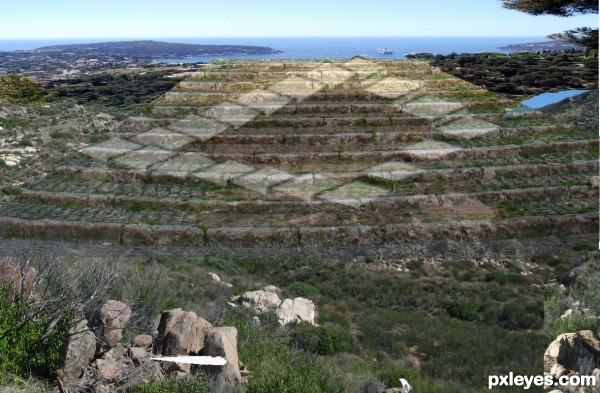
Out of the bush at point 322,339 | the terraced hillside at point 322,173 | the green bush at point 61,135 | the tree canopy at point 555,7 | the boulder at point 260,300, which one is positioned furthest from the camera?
the green bush at point 61,135

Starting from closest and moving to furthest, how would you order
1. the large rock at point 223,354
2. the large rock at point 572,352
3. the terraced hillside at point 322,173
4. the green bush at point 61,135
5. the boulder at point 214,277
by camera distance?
1. the large rock at point 223,354
2. the large rock at point 572,352
3. the boulder at point 214,277
4. the terraced hillside at point 322,173
5. the green bush at point 61,135

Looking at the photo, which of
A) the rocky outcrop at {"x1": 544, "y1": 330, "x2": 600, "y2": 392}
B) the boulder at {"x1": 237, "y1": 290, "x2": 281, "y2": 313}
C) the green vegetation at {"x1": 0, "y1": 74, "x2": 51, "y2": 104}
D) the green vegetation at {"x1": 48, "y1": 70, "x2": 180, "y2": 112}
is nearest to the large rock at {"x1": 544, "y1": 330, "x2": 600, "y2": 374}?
the rocky outcrop at {"x1": 544, "y1": 330, "x2": 600, "y2": 392}

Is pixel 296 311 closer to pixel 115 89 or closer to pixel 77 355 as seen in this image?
pixel 77 355

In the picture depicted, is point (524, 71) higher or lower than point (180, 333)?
higher

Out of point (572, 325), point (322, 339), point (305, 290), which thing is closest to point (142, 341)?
point (322, 339)

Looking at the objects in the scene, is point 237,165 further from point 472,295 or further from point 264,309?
point 472,295

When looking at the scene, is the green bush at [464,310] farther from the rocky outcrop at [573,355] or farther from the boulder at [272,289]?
the boulder at [272,289]

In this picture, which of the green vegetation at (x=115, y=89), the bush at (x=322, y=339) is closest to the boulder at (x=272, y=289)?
the bush at (x=322, y=339)
